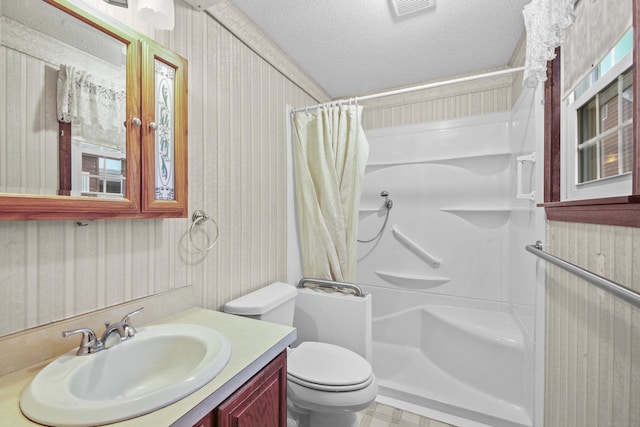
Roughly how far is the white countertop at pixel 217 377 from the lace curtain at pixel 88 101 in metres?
0.73

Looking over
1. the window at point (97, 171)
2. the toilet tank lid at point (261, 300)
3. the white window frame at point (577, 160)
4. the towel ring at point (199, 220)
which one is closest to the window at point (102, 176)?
Result: the window at point (97, 171)

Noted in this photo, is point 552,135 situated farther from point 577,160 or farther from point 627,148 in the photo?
point 627,148

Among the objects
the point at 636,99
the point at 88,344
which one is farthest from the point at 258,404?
the point at 636,99

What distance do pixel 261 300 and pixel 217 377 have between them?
2.30ft

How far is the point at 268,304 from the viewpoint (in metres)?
1.36

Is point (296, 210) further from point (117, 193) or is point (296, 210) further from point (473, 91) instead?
point (473, 91)

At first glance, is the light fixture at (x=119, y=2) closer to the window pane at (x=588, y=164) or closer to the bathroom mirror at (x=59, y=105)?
the bathroom mirror at (x=59, y=105)

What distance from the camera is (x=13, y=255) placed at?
0.73 metres

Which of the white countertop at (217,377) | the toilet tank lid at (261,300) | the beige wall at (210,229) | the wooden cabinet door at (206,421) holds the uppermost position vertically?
the beige wall at (210,229)

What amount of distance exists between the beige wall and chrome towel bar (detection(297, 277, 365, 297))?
0.15 meters

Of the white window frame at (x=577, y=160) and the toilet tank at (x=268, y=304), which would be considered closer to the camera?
the white window frame at (x=577, y=160)

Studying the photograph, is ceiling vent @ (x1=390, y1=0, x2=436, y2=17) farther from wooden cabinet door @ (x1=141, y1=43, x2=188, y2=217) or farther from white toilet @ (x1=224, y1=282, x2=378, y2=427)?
white toilet @ (x1=224, y1=282, x2=378, y2=427)

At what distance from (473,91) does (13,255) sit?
2773 mm

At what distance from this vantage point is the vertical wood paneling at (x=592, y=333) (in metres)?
0.68
